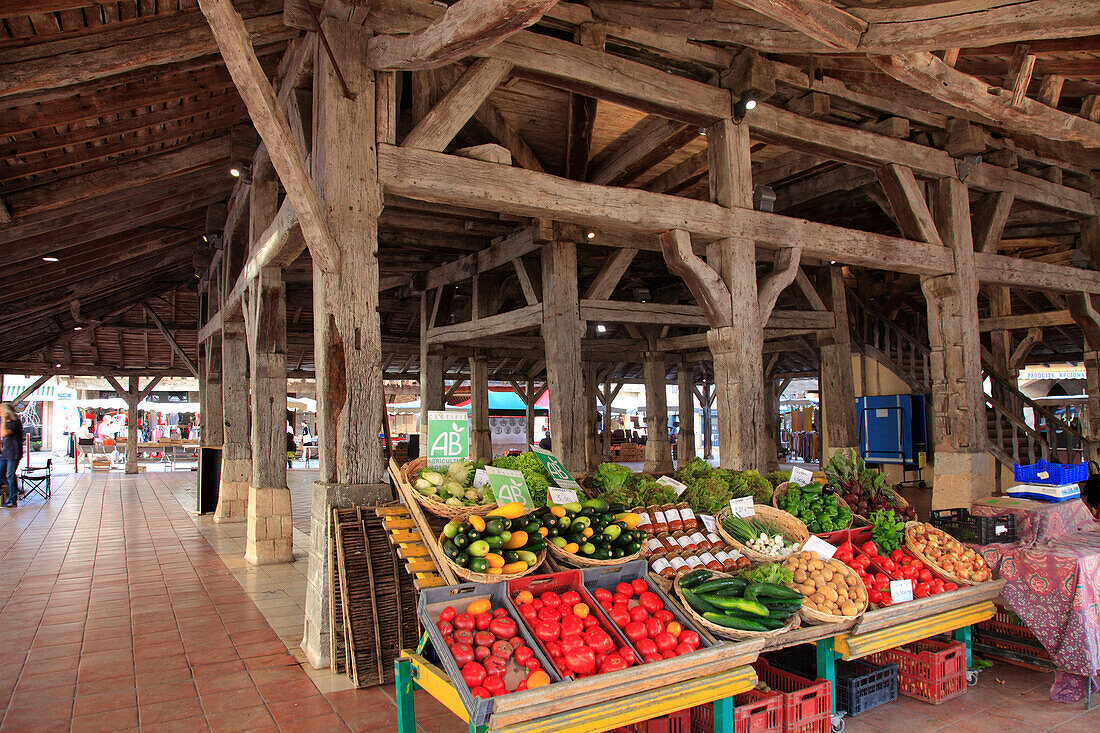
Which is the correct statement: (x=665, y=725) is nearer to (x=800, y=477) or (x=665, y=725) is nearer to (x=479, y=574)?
(x=479, y=574)

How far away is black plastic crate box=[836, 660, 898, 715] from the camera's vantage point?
3537 mm

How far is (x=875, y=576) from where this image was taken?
3.79 m

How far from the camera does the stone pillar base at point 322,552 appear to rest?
4.18m

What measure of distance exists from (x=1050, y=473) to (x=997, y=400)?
833 cm

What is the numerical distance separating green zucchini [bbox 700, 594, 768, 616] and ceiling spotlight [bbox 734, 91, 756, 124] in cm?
448

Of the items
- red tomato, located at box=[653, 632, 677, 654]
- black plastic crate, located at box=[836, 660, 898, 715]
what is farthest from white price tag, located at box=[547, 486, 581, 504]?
black plastic crate, located at box=[836, 660, 898, 715]

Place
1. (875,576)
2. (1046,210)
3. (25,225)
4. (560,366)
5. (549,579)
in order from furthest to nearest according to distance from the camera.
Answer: (1046,210) < (560,366) < (25,225) < (875,576) < (549,579)

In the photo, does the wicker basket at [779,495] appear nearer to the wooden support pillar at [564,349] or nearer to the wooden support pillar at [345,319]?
the wooden support pillar at [345,319]

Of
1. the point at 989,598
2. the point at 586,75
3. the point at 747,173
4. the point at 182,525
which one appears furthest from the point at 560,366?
the point at 182,525

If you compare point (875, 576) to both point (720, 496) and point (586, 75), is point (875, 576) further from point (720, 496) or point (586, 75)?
point (586, 75)

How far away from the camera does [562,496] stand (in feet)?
12.6

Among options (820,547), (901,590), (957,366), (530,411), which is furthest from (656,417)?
(901,590)

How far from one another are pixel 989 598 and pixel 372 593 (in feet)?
12.5

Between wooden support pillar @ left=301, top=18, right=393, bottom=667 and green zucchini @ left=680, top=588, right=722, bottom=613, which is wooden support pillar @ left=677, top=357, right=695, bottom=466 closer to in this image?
wooden support pillar @ left=301, top=18, right=393, bottom=667
